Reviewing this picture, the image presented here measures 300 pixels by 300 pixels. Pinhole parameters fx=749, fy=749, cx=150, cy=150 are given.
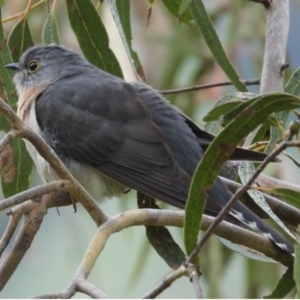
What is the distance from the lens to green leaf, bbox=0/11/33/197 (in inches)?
141

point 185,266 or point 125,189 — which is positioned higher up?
point 185,266

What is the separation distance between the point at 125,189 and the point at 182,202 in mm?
635

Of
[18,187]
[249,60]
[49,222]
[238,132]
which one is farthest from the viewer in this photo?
[49,222]

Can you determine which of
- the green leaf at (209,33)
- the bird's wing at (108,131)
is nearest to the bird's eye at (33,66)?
the bird's wing at (108,131)

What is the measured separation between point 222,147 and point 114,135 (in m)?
1.58

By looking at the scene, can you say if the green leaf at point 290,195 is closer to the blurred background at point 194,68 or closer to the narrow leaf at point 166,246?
the narrow leaf at point 166,246

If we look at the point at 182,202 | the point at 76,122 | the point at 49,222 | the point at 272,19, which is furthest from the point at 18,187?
the point at 49,222

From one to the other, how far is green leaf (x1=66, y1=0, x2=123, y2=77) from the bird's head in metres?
0.51

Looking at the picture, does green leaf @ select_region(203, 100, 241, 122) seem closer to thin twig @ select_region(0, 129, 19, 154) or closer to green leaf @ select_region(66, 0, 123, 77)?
thin twig @ select_region(0, 129, 19, 154)

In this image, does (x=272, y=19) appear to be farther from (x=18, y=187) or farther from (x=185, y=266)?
(x=185, y=266)

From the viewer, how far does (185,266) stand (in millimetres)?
1937

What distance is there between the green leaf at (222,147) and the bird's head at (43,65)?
2251mm

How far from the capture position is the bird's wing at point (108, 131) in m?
3.55

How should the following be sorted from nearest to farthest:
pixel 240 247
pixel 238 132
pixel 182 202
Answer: pixel 238 132
pixel 240 247
pixel 182 202
